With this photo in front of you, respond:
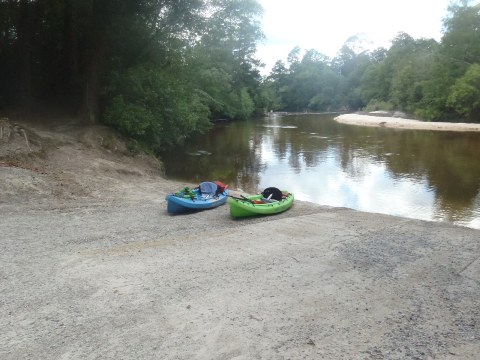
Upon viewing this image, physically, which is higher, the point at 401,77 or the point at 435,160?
the point at 401,77

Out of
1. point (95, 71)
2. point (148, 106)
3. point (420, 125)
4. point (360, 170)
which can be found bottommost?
point (360, 170)

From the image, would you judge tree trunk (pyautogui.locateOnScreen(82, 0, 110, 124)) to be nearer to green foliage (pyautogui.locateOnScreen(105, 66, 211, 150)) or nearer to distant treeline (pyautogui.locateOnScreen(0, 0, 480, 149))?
distant treeline (pyautogui.locateOnScreen(0, 0, 480, 149))

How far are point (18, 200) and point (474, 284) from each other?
1031 cm

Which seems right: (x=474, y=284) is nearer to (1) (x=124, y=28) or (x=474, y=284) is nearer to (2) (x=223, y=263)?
(2) (x=223, y=263)

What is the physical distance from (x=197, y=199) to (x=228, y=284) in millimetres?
5666

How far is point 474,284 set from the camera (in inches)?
239

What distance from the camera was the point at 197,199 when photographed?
1147 centimetres

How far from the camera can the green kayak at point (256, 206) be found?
10.3 m

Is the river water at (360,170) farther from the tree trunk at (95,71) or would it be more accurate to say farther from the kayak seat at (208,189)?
the tree trunk at (95,71)

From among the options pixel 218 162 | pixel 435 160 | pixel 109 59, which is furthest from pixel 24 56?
pixel 435 160

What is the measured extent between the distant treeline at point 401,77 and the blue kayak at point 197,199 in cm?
3922

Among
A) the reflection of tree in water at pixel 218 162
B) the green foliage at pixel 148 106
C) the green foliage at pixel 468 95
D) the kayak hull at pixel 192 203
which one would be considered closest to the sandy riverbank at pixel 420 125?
the green foliage at pixel 468 95

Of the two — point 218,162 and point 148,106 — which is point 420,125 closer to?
point 218,162

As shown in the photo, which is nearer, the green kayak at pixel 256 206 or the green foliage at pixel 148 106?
the green kayak at pixel 256 206
